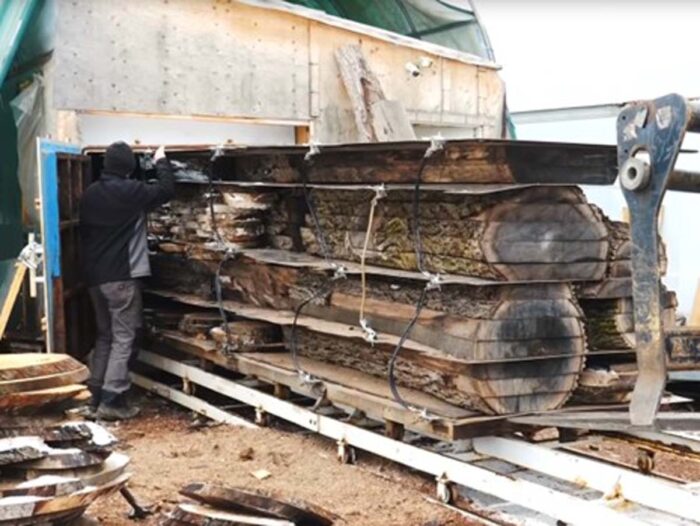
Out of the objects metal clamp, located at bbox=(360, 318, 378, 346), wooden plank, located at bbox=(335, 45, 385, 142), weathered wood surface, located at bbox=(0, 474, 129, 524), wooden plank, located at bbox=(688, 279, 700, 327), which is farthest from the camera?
wooden plank, located at bbox=(335, 45, 385, 142)

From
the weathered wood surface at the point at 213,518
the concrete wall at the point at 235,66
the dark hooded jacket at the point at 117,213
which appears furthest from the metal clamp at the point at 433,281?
the concrete wall at the point at 235,66

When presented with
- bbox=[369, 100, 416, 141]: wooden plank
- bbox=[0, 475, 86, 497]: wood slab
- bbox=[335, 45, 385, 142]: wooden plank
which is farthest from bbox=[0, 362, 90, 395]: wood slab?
bbox=[335, 45, 385, 142]: wooden plank

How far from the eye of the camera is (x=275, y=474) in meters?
5.74

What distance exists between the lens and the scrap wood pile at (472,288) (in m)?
4.94

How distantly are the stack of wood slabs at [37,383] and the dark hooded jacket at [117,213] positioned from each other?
2.50 m

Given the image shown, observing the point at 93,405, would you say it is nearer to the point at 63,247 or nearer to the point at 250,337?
the point at 63,247

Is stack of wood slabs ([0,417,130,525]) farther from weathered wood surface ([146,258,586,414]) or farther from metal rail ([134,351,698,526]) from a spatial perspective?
weathered wood surface ([146,258,586,414])

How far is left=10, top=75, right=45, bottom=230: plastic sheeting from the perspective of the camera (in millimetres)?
9023

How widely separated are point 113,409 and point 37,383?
288 cm

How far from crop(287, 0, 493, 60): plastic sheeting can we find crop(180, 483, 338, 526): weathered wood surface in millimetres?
9107

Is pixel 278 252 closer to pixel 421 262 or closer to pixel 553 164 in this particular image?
pixel 421 262

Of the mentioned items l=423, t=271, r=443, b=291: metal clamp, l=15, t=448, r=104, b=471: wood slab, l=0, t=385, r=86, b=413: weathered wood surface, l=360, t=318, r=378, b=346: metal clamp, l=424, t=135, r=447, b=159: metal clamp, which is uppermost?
l=424, t=135, r=447, b=159: metal clamp

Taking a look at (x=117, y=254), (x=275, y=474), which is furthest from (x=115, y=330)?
(x=275, y=474)

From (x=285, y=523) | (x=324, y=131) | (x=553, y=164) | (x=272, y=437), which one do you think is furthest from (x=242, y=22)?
(x=285, y=523)
